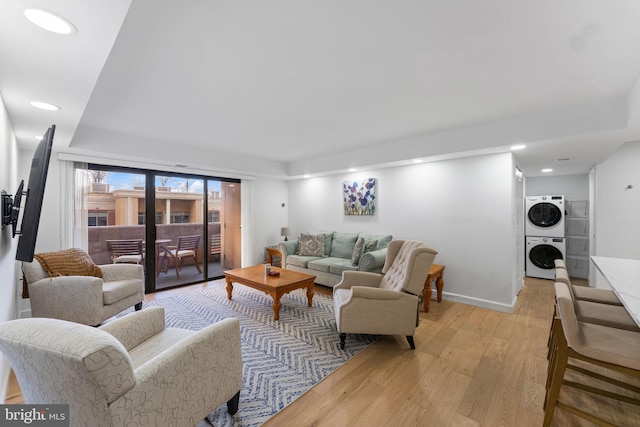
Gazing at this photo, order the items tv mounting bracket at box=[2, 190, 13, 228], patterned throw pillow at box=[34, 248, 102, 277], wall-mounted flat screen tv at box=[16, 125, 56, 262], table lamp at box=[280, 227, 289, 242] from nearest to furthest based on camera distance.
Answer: wall-mounted flat screen tv at box=[16, 125, 56, 262]
tv mounting bracket at box=[2, 190, 13, 228]
patterned throw pillow at box=[34, 248, 102, 277]
table lamp at box=[280, 227, 289, 242]

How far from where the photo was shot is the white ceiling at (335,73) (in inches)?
54.6

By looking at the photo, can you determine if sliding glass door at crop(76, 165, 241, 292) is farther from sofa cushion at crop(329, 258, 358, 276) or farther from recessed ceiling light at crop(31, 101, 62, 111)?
sofa cushion at crop(329, 258, 358, 276)

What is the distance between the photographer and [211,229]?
507 centimetres

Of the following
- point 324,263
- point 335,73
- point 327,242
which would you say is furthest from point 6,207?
point 327,242

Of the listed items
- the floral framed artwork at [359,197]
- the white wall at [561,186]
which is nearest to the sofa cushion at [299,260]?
the floral framed artwork at [359,197]

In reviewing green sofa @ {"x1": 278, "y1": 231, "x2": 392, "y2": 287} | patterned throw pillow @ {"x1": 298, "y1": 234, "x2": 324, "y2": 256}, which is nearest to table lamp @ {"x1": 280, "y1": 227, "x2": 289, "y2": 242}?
green sofa @ {"x1": 278, "y1": 231, "x2": 392, "y2": 287}

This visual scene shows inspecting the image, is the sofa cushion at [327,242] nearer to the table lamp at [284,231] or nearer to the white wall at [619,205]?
the table lamp at [284,231]

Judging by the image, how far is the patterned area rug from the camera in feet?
5.98

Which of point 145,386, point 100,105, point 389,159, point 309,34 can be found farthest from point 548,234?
point 100,105

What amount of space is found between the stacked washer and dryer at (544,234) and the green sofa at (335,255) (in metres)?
3.29

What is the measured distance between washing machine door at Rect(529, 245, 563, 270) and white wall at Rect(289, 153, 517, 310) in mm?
2253

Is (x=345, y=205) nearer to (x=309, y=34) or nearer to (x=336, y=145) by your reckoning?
(x=336, y=145)

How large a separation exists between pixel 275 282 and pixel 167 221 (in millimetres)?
2509

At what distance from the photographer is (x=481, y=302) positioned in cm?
358
